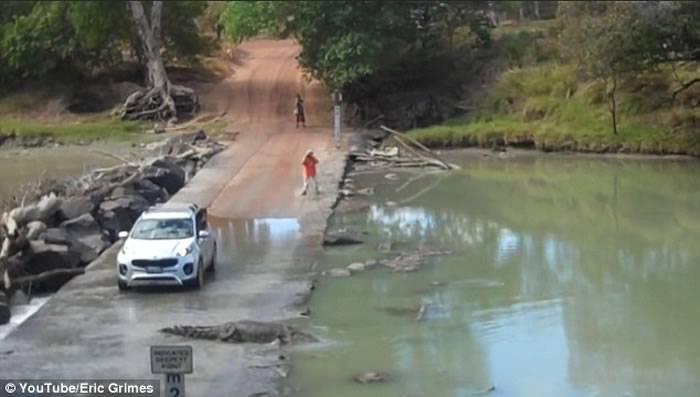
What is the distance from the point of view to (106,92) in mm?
71562

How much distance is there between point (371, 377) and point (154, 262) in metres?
7.63

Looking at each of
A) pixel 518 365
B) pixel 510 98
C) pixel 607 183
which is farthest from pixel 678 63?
pixel 518 365

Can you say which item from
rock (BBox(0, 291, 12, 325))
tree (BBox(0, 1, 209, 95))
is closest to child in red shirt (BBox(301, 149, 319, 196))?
rock (BBox(0, 291, 12, 325))

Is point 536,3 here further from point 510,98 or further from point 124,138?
point 124,138

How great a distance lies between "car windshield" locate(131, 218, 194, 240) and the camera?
2712 centimetres

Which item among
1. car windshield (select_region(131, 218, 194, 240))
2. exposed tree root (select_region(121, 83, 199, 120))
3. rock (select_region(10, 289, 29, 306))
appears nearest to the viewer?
car windshield (select_region(131, 218, 194, 240))

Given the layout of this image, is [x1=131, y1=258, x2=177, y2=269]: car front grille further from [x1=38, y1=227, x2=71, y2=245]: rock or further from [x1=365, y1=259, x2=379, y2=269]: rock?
[x1=365, y1=259, x2=379, y2=269]: rock

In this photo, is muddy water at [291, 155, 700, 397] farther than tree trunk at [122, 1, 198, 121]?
No

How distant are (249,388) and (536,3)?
7165cm

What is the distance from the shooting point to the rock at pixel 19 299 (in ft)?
89.5

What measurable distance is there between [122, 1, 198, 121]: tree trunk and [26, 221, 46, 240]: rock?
34.2 meters

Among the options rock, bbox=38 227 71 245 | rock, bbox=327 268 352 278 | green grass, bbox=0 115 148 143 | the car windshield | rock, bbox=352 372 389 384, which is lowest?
green grass, bbox=0 115 148 143

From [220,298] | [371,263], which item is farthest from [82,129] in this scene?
[220,298]

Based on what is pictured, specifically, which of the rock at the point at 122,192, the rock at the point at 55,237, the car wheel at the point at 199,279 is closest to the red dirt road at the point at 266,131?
the rock at the point at 122,192
